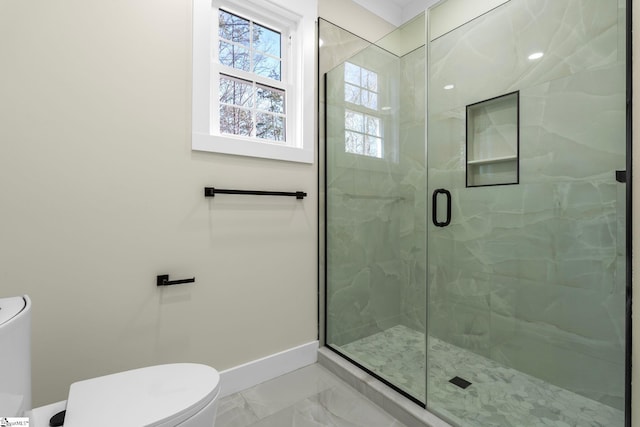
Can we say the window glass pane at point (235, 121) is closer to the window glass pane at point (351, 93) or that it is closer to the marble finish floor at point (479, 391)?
the window glass pane at point (351, 93)

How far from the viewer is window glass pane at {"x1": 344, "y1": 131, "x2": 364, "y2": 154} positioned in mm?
2084

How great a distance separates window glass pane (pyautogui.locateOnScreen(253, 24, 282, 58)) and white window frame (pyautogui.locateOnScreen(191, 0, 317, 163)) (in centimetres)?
3

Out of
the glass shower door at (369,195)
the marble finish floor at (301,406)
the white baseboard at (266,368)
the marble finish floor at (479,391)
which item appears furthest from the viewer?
the glass shower door at (369,195)

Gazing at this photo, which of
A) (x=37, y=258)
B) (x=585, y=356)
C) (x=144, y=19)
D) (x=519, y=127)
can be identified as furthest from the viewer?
(x=519, y=127)

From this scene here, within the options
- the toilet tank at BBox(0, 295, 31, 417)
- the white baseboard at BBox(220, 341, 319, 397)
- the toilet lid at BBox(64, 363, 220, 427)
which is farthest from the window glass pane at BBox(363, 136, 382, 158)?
the toilet tank at BBox(0, 295, 31, 417)

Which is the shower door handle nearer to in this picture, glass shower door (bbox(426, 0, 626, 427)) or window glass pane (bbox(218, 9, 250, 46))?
glass shower door (bbox(426, 0, 626, 427))

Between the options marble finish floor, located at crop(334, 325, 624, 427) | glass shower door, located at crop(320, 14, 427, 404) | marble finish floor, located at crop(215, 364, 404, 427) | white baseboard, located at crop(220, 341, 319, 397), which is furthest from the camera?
glass shower door, located at crop(320, 14, 427, 404)

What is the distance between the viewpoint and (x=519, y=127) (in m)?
1.54

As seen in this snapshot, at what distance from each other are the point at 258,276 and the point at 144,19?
1.43m

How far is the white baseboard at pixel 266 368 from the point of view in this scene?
166 centimetres

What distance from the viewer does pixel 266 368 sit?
1.80m

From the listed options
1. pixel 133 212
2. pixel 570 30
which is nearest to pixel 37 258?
pixel 133 212

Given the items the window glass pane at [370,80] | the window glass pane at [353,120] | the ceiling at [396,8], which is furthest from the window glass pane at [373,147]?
the ceiling at [396,8]

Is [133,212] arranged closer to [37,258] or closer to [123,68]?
[37,258]
